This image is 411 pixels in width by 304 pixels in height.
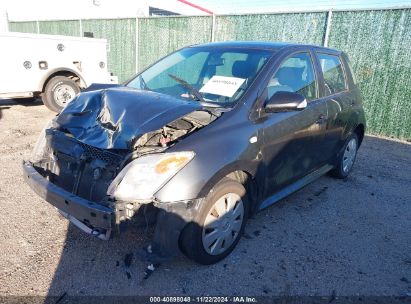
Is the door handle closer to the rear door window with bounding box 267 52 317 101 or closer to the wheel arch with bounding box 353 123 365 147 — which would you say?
the rear door window with bounding box 267 52 317 101

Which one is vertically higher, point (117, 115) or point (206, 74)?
point (206, 74)

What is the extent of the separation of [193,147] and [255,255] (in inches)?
49.2

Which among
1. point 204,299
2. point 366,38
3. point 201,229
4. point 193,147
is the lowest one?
point 204,299

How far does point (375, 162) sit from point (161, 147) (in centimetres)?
486

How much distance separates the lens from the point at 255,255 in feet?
9.93

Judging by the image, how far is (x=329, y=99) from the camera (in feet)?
13.1

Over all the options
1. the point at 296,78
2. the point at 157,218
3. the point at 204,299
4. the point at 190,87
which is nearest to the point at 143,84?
the point at 190,87

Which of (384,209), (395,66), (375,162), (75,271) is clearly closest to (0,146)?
(75,271)

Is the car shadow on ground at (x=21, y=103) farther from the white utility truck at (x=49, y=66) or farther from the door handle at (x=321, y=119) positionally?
the door handle at (x=321, y=119)

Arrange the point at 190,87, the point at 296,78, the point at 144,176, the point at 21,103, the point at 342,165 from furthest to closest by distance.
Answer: the point at 21,103
the point at 342,165
the point at 296,78
the point at 190,87
the point at 144,176

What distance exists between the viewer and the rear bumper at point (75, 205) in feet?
7.46

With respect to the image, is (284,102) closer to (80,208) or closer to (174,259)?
(174,259)

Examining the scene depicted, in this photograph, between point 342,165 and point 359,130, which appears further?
point 359,130

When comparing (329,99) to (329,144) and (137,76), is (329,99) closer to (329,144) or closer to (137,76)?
(329,144)
